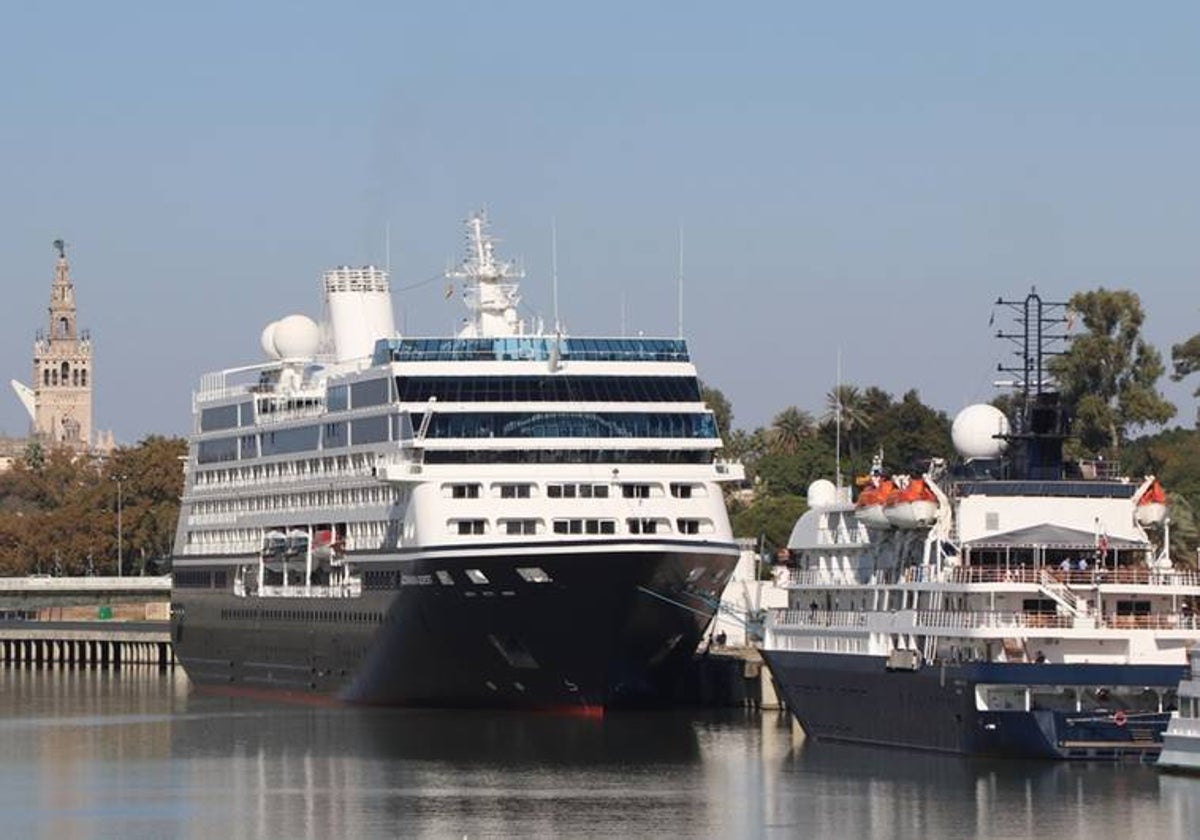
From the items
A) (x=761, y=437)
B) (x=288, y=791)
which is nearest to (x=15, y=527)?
(x=761, y=437)

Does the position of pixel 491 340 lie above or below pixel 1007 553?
above

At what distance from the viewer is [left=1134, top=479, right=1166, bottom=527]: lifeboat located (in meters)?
73.2

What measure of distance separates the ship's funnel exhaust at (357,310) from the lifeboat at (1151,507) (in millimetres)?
42356

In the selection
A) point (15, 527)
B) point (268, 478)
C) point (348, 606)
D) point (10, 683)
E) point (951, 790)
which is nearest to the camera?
point (951, 790)

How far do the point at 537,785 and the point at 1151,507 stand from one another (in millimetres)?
15218

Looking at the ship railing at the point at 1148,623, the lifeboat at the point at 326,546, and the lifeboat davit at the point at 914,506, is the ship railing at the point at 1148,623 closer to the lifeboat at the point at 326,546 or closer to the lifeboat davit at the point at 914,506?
the lifeboat davit at the point at 914,506

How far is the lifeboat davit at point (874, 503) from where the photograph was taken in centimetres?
7550

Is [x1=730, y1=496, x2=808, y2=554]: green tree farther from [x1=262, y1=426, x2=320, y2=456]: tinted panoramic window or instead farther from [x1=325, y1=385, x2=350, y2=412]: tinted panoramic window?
[x1=325, y1=385, x2=350, y2=412]: tinted panoramic window

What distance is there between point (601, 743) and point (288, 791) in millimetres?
11947

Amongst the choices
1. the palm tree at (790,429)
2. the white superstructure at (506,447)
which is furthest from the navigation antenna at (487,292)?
the palm tree at (790,429)

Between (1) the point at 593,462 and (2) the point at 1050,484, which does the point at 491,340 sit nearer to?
(1) the point at 593,462

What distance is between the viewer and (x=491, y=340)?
311ft

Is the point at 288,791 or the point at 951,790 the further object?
the point at 288,791

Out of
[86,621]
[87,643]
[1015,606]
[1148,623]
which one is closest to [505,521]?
[1015,606]
